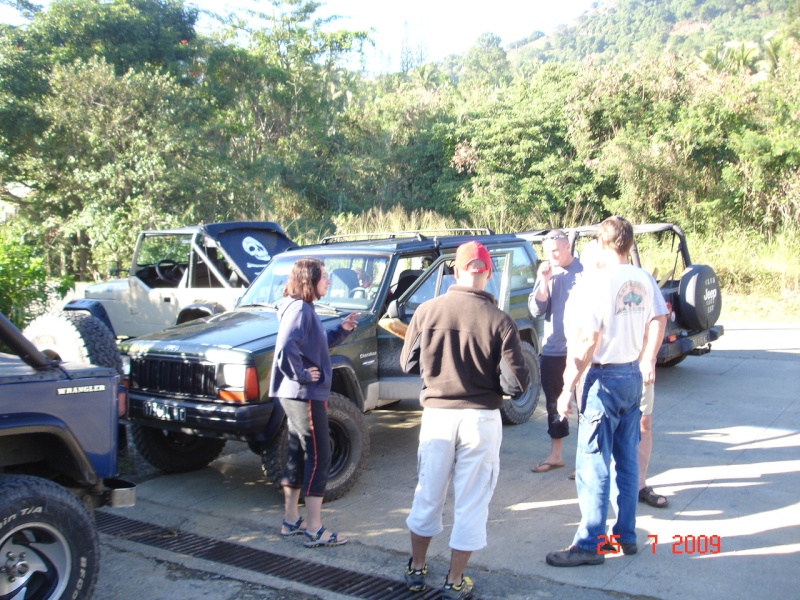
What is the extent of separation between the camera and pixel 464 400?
3928mm

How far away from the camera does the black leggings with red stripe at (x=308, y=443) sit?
15.8 ft

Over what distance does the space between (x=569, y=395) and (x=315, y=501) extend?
1765 millimetres

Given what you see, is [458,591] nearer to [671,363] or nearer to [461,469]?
[461,469]

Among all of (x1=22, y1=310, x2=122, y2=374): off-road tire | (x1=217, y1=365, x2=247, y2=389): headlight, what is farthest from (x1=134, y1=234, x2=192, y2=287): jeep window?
(x1=217, y1=365, x2=247, y2=389): headlight

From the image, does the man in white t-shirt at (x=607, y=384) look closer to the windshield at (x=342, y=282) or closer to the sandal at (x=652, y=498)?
the sandal at (x=652, y=498)

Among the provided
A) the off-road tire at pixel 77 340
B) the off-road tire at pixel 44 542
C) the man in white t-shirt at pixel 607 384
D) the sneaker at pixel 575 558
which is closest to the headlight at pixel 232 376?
the off-road tire at pixel 77 340

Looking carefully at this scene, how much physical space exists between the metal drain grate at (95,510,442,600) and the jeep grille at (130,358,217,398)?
3.17 feet

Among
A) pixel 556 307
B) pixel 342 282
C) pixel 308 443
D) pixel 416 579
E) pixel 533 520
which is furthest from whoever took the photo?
pixel 342 282

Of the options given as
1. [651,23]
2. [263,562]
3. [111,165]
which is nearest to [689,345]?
[263,562]

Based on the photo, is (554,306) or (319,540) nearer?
(319,540)

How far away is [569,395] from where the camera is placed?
4.29m

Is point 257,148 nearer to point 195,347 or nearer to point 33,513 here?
point 195,347

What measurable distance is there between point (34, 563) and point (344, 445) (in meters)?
2.50

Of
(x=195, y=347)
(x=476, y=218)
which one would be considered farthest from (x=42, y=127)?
(x=195, y=347)
